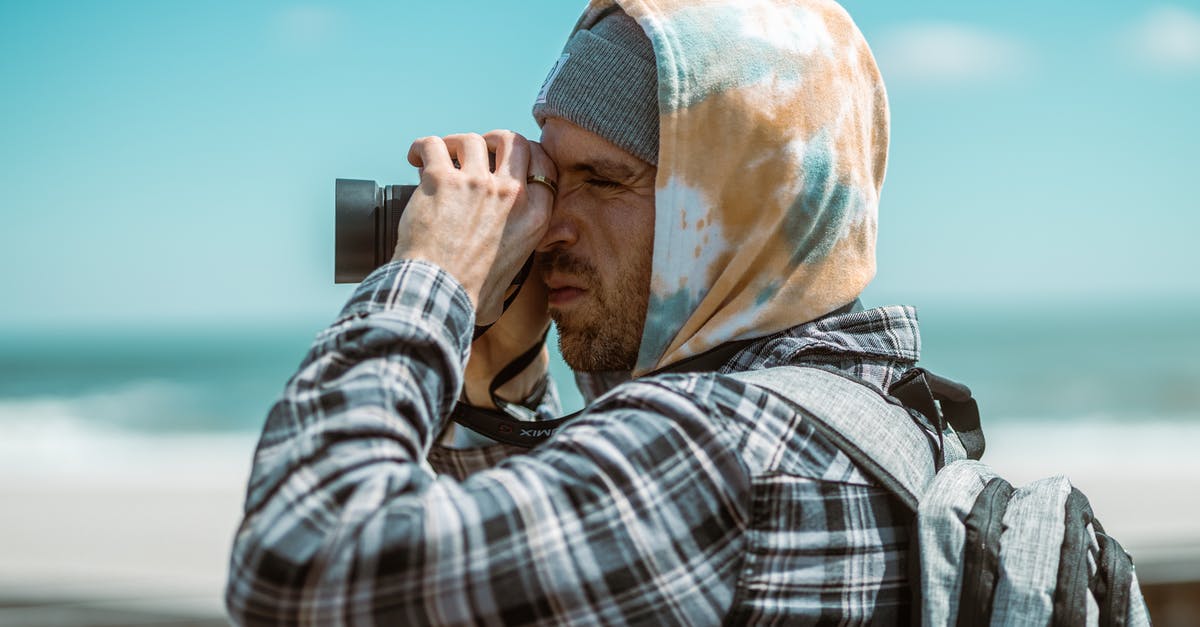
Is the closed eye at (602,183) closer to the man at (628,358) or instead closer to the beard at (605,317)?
the man at (628,358)

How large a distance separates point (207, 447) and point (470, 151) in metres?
16.5

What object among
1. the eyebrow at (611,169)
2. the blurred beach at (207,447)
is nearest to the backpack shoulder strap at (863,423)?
the eyebrow at (611,169)

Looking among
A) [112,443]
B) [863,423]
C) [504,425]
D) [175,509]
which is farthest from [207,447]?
[863,423]

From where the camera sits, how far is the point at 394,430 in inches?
41.5

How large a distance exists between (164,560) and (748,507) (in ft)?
24.0

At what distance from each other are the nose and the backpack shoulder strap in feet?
1.45

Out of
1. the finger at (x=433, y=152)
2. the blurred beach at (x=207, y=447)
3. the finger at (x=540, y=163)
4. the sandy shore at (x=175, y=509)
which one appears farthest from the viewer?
the blurred beach at (x=207, y=447)

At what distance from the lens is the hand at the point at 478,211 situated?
4.29 ft

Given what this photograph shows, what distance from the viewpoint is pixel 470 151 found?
1.47 meters

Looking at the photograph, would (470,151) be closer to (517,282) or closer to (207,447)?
(517,282)

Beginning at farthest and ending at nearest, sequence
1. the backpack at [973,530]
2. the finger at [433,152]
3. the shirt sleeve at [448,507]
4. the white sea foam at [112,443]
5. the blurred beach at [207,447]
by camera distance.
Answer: the white sea foam at [112,443] → the blurred beach at [207,447] → the finger at [433,152] → the backpack at [973,530] → the shirt sleeve at [448,507]

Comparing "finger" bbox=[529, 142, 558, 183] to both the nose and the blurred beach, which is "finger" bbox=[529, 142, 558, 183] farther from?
the blurred beach

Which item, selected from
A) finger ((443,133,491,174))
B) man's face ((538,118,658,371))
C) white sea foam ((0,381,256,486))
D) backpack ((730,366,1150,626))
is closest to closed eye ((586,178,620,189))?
man's face ((538,118,658,371))

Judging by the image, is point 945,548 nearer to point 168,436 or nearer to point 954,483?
point 954,483
